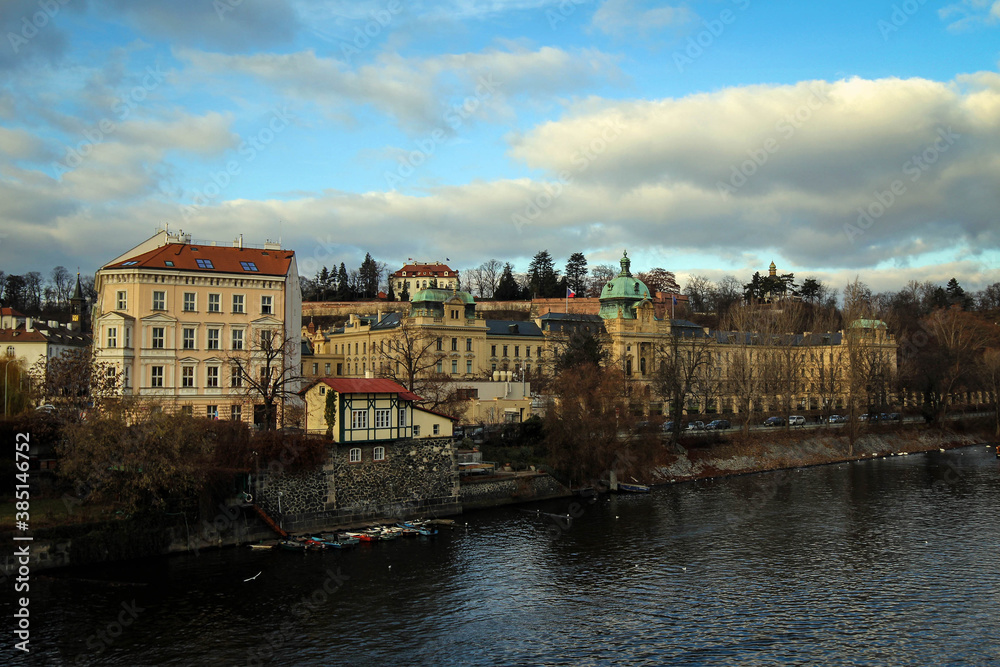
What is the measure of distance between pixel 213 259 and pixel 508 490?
27.9 m

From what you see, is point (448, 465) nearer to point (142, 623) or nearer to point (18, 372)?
point (142, 623)

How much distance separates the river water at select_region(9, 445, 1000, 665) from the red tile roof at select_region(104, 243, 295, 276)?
2535 centimetres

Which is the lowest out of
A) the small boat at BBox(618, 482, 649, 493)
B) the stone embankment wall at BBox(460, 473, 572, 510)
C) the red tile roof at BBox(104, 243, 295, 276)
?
the small boat at BBox(618, 482, 649, 493)

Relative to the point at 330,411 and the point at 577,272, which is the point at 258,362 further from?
the point at 577,272

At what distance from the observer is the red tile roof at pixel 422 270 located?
6959 inches

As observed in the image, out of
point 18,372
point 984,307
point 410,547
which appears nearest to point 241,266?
point 18,372

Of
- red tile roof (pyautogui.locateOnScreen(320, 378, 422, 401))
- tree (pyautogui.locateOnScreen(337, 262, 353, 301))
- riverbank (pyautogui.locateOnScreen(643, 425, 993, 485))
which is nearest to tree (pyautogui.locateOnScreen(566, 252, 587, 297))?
tree (pyautogui.locateOnScreen(337, 262, 353, 301))

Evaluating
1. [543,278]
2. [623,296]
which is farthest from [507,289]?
[623,296]

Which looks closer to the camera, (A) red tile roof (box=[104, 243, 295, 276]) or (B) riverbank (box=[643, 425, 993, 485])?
(A) red tile roof (box=[104, 243, 295, 276])

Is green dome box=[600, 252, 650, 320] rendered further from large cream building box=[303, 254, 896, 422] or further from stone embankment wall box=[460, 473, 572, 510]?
stone embankment wall box=[460, 473, 572, 510]

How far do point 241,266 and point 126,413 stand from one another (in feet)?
67.3

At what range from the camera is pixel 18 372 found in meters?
62.1

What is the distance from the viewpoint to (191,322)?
186 ft

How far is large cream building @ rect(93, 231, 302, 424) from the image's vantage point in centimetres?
5459
